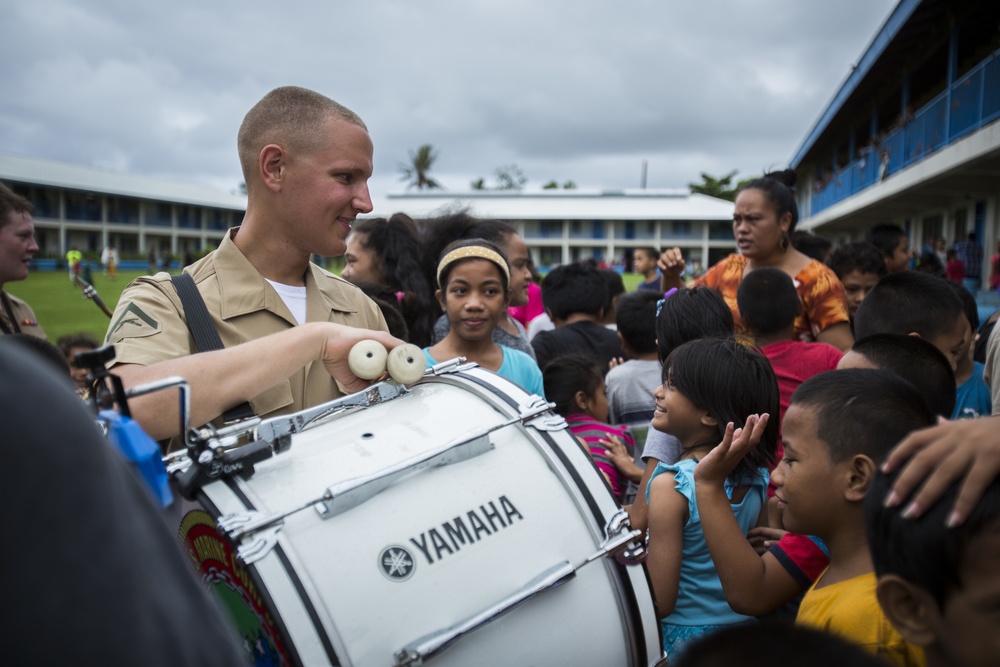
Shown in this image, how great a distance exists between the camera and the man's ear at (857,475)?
1.62 metres

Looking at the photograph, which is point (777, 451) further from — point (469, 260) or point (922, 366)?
point (469, 260)

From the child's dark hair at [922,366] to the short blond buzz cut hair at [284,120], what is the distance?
1907 millimetres

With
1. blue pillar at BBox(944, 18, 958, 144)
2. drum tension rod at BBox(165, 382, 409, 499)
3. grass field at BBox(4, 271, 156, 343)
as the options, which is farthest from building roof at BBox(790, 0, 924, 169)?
grass field at BBox(4, 271, 156, 343)

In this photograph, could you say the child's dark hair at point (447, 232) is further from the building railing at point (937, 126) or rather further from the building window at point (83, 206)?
the building window at point (83, 206)

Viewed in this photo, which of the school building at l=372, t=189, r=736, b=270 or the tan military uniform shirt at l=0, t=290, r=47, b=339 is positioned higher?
the school building at l=372, t=189, r=736, b=270

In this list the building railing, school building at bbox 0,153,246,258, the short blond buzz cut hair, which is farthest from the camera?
school building at bbox 0,153,246,258

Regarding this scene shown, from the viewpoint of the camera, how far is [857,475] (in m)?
1.63

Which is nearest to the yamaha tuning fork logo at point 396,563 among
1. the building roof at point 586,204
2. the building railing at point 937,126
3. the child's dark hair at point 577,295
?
the child's dark hair at point 577,295

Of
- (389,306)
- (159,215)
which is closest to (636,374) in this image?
(389,306)

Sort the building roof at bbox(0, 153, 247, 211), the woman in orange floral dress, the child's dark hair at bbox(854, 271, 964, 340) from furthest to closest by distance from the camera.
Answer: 1. the building roof at bbox(0, 153, 247, 211)
2. the woman in orange floral dress
3. the child's dark hair at bbox(854, 271, 964, 340)

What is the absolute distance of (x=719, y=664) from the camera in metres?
0.86

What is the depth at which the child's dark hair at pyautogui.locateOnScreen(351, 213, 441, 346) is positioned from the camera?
4495mm

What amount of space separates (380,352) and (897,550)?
3.83ft

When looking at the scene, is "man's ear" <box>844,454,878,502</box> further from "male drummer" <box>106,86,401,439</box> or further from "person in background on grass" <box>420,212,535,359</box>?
"person in background on grass" <box>420,212,535,359</box>
